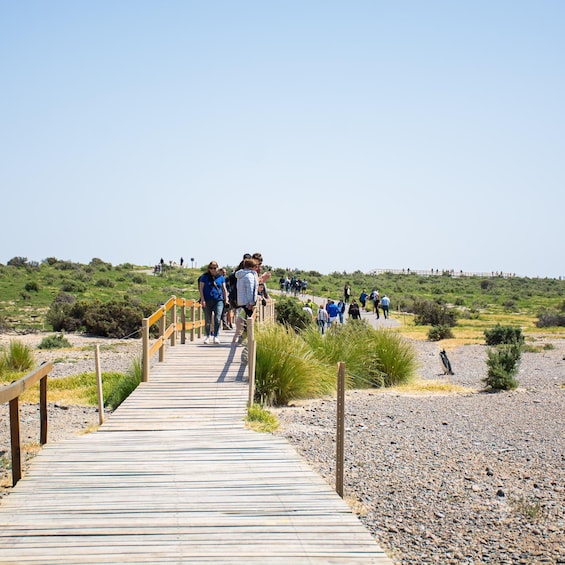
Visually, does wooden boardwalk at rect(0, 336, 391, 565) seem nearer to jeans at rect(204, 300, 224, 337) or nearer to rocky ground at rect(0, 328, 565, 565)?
rocky ground at rect(0, 328, 565, 565)

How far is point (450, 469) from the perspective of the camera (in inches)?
392

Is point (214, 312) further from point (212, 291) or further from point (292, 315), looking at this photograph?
point (292, 315)

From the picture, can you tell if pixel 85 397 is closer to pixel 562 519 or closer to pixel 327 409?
pixel 327 409

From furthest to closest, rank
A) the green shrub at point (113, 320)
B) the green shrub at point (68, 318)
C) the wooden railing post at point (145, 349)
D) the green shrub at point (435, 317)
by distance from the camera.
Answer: the green shrub at point (435, 317) < the green shrub at point (68, 318) < the green shrub at point (113, 320) < the wooden railing post at point (145, 349)

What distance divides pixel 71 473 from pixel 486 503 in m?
4.58

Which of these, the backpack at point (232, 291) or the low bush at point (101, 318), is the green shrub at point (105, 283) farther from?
the backpack at point (232, 291)

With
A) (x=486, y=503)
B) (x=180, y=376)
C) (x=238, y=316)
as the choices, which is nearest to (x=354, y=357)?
(x=238, y=316)

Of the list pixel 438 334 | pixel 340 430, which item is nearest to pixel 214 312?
pixel 340 430

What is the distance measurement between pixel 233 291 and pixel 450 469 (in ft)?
24.9

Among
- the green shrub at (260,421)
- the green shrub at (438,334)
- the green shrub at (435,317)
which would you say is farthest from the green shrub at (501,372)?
the green shrub at (435,317)

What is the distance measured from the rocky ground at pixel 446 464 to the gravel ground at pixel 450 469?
16mm

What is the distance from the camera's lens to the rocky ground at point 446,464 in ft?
24.1

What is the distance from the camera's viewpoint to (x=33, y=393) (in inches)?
691

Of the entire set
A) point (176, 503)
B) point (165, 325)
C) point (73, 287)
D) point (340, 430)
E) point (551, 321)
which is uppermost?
point (73, 287)
